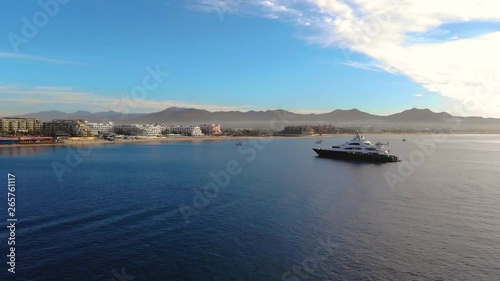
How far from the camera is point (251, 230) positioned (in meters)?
15.7

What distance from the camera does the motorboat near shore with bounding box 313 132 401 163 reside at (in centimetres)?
4566

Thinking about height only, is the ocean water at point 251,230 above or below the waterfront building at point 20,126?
below

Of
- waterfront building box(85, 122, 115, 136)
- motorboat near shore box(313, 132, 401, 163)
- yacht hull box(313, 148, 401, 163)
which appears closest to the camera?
yacht hull box(313, 148, 401, 163)

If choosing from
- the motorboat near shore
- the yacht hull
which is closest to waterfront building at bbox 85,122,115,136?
the yacht hull

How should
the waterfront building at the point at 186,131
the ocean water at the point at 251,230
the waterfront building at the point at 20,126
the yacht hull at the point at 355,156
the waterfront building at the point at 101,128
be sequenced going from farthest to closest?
the waterfront building at the point at 186,131, the waterfront building at the point at 101,128, the waterfront building at the point at 20,126, the yacht hull at the point at 355,156, the ocean water at the point at 251,230

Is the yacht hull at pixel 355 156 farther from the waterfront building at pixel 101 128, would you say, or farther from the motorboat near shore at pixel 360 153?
the waterfront building at pixel 101 128

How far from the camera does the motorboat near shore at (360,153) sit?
4566 cm

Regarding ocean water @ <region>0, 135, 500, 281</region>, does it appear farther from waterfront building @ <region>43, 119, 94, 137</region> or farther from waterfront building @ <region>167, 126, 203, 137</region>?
waterfront building @ <region>167, 126, 203, 137</region>

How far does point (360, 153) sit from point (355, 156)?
77 centimetres

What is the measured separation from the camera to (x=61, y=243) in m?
13.4

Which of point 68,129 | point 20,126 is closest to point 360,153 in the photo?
point 68,129

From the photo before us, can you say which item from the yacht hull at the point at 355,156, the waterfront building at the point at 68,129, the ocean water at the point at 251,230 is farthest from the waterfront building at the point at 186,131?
the ocean water at the point at 251,230

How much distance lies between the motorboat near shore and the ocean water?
56.9 feet

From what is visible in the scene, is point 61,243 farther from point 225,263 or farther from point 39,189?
point 39,189
